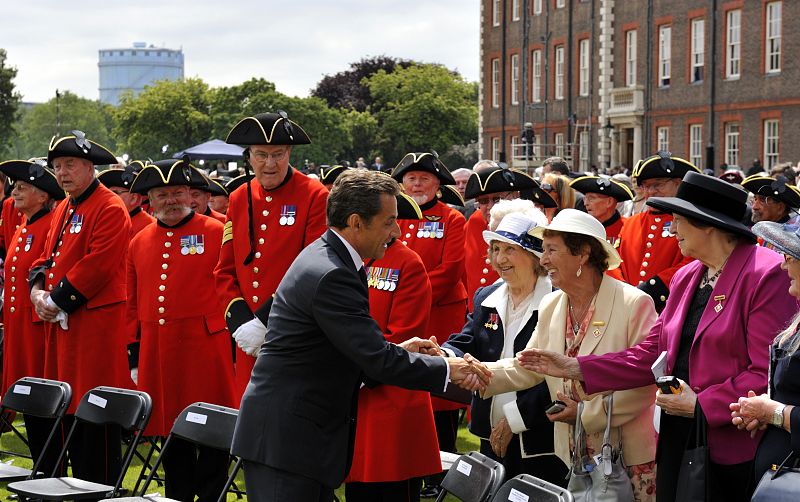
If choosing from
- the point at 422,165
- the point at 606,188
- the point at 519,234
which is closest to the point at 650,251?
the point at 606,188

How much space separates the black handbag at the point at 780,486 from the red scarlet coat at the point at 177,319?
4.38 metres

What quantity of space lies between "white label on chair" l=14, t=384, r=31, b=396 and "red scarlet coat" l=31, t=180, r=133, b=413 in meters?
0.82

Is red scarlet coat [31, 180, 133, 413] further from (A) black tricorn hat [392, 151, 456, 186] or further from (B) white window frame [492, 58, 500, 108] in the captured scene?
(B) white window frame [492, 58, 500, 108]

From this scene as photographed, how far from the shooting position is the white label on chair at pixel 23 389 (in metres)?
7.44

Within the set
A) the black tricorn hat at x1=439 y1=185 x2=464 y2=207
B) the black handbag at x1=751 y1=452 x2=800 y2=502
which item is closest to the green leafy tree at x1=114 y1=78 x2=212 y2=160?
the black tricorn hat at x1=439 y1=185 x2=464 y2=207

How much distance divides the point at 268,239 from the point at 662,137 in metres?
36.4

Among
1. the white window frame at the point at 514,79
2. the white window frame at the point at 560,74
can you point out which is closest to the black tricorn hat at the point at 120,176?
the white window frame at the point at 560,74

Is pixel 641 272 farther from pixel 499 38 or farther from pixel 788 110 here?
pixel 499 38

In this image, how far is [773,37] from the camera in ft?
118

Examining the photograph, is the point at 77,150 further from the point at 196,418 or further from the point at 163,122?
the point at 163,122

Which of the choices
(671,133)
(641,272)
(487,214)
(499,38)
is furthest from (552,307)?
(499,38)

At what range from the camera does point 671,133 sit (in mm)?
41312

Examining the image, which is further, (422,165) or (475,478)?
(422,165)

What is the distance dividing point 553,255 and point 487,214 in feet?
12.7
